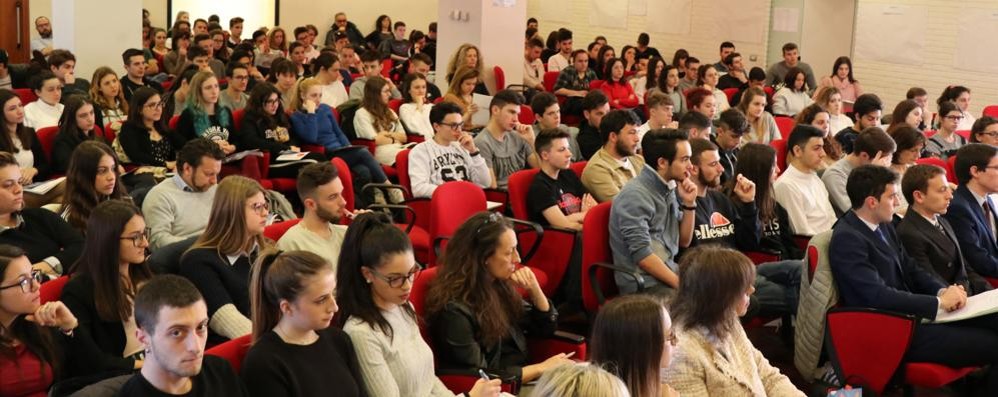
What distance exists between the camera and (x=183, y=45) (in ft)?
39.2

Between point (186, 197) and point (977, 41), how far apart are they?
9276 mm

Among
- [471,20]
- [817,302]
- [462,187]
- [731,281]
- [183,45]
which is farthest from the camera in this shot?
[183,45]

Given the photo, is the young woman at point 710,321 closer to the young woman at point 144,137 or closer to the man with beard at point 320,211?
the man with beard at point 320,211

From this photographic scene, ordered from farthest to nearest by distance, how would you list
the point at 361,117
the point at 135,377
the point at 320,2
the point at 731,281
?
the point at 320,2 → the point at 361,117 → the point at 731,281 → the point at 135,377

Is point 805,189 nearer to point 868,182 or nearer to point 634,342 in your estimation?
point 868,182

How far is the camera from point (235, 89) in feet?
27.2

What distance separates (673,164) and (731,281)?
5.32 ft

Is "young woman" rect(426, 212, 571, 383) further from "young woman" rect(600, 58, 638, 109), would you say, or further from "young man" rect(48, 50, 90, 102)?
"young woman" rect(600, 58, 638, 109)

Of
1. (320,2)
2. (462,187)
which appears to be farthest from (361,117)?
(320,2)

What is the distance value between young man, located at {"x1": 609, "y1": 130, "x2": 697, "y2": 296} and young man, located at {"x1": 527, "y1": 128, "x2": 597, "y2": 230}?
0.63 m

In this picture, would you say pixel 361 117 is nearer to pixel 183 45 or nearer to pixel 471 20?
pixel 471 20

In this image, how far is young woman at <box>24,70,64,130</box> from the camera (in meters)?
7.46

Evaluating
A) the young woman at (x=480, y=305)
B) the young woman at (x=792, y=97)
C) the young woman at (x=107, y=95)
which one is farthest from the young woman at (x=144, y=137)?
the young woman at (x=792, y=97)

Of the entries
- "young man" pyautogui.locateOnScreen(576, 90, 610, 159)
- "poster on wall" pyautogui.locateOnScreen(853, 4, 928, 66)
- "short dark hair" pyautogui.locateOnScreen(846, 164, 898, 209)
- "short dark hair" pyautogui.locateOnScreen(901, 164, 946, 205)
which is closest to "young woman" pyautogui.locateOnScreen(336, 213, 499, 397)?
"short dark hair" pyautogui.locateOnScreen(846, 164, 898, 209)
